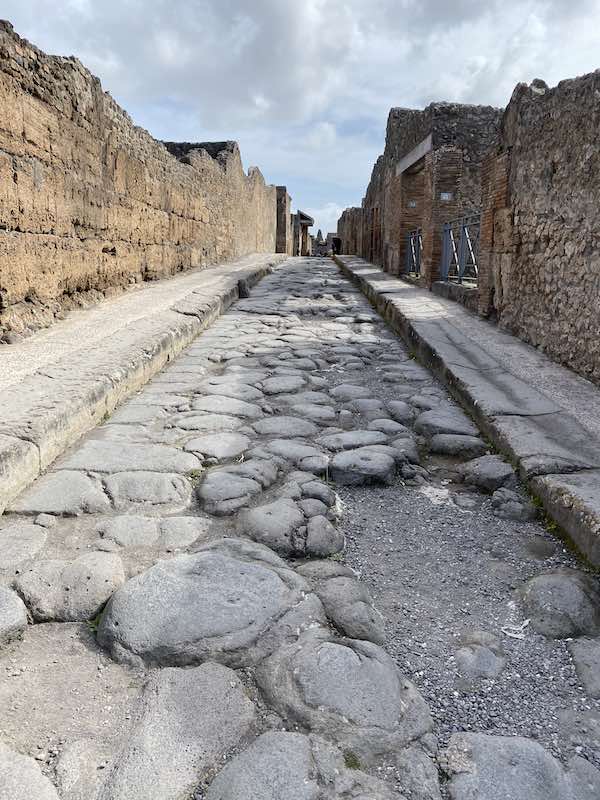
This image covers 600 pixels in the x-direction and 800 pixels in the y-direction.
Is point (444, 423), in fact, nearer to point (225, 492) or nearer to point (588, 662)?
point (225, 492)

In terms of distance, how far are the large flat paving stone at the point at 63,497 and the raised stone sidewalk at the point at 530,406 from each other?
165 cm

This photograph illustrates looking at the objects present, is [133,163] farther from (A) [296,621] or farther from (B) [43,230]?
(A) [296,621]

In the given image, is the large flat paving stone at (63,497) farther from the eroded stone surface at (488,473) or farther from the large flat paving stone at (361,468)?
the eroded stone surface at (488,473)

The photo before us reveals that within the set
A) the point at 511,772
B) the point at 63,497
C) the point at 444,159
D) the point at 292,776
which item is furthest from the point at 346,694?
the point at 444,159

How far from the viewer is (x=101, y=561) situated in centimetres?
183

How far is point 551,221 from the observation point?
4574 millimetres

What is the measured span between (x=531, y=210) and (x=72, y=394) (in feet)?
13.1

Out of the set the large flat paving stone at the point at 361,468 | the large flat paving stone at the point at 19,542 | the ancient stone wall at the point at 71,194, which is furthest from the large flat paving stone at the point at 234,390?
the ancient stone wall at the point at 71,194

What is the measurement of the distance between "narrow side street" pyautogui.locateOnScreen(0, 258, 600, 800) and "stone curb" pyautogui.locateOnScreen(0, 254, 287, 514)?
10 cm

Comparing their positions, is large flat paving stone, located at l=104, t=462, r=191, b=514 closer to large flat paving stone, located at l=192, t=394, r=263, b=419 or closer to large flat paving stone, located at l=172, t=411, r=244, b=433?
large flat paving stone, located at l=172, t=411, r=244, b=433

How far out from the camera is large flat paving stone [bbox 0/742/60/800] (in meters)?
1.08

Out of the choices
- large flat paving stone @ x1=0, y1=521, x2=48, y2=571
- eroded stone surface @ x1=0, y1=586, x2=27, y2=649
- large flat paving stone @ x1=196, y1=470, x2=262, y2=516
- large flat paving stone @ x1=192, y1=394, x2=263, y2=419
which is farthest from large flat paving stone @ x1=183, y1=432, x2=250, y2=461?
eroded stone surface @ x1=0, y1=586, x2=27, y2=649

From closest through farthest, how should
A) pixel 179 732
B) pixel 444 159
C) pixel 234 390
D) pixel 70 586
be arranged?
pixel 179 732
pixel 70 586
pixel 234 390
pixel 444 159

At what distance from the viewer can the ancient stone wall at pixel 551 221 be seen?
12.8 feet
